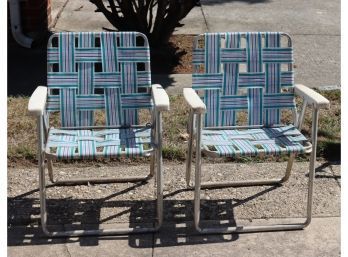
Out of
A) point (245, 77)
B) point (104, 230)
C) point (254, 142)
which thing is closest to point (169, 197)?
point (104, 230)

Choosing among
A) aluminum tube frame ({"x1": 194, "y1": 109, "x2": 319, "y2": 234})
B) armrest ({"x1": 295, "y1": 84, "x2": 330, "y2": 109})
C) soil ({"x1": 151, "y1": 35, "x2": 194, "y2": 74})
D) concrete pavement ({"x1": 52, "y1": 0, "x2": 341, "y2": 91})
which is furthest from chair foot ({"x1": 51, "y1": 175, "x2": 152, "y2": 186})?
soil ({"x1": 151, "y1": 35, "x2": 194, "y2": 74})

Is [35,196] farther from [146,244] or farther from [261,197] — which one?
[261,197]

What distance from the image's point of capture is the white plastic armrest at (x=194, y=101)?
369 centimetres

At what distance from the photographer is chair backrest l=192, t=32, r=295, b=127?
4219 mm

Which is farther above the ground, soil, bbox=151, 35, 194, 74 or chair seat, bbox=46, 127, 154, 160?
chair seat, bbox=46, 127, 154, 160

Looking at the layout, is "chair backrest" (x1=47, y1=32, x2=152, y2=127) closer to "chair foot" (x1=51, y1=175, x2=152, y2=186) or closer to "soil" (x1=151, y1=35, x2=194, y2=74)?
"chair foot" (x1=51, y1=175, x2=152, y2=186)

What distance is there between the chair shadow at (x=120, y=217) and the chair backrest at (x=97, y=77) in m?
0.56

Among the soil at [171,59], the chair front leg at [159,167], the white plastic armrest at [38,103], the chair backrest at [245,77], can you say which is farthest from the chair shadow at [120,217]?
the soil at [171,59]

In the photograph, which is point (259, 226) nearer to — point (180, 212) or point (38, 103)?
point (180, 212)

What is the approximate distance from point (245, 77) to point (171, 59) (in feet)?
9.60

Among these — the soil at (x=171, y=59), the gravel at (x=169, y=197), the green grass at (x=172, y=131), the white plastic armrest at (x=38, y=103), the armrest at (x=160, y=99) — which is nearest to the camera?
the white plastic armrest at (x=38, y=103)

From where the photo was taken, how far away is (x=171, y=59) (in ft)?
23.5

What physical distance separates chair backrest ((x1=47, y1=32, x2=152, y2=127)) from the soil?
8.75 feet

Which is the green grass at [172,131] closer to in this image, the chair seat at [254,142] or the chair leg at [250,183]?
the chair leg at [250,183]
